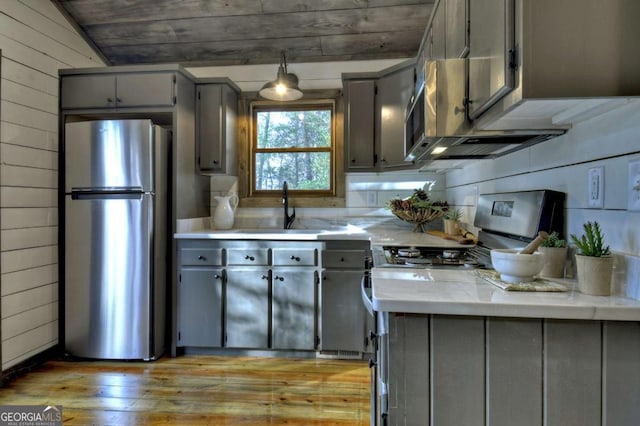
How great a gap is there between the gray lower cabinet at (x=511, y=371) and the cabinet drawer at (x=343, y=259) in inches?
60.5

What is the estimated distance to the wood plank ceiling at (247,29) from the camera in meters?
2.55

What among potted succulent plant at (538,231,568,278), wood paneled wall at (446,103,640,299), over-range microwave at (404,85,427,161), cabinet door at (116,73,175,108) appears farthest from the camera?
cabinet door at (116,73,175,108)

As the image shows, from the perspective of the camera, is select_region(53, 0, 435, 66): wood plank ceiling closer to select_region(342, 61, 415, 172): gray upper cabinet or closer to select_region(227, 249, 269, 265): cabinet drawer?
select_region(342, 61, 415, 172): gray upper cabinet

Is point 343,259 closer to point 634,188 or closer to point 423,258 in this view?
point 423,258

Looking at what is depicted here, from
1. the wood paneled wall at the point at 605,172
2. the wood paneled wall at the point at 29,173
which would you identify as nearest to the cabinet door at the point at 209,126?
the wood paneled wall at the point at 29,173

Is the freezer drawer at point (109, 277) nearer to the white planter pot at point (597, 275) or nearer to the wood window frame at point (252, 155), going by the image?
the wood window frame at point (252, 155)

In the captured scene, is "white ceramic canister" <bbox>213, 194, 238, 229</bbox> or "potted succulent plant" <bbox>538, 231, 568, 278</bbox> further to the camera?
"white ceramic canister" <bbox>213, 194, 238, 229</bbox>

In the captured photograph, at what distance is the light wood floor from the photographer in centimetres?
177

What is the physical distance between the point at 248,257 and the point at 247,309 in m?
0.38

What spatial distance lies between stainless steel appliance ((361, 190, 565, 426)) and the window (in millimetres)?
1289

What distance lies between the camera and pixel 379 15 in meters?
2.58

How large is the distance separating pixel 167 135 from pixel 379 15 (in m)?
1.85

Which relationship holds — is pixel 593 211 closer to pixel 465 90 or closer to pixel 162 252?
A: pixel 465 90

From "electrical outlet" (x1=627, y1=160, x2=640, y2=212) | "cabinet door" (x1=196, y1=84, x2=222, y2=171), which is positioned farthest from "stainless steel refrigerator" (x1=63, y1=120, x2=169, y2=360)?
"electrical outlet" (x1=627, y1=160, x2=640, y2=212)
